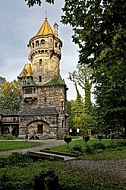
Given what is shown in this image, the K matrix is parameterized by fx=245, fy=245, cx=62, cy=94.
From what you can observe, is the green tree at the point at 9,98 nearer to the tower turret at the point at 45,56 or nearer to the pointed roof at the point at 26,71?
the pointed roof at the point at 26,71

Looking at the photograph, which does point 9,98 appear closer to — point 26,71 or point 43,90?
point 26,71

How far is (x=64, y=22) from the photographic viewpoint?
8.10m

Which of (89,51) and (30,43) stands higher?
(30,43)

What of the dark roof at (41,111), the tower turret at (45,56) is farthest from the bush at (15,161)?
the tower turret at (45,56)

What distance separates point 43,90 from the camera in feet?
147

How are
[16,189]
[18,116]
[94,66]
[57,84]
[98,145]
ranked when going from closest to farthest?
[16,189] → [94,66] → [98,145] → [57,84] → [18,116]

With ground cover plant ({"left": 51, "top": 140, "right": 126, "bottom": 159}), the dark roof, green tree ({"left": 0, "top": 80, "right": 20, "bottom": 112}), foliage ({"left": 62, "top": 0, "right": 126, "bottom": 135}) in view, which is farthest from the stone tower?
foliage ({"left": 62, "top": 0, "right": 126, "bottom": 135})

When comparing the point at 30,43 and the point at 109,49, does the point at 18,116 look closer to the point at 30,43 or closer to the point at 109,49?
the point at 30,43

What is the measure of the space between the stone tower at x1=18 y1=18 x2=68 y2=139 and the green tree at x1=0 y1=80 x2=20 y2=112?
1306 cm

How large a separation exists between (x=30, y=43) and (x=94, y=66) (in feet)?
137

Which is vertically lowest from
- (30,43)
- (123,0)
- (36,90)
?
(123,0)


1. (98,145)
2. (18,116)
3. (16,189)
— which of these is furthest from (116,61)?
(18,116)

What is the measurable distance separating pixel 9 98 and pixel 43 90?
18.4m

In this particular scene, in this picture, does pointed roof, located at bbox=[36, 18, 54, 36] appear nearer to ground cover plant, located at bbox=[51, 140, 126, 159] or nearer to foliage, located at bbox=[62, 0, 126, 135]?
ground cover plant, located at bbox=[51, 140, 126, 159]
